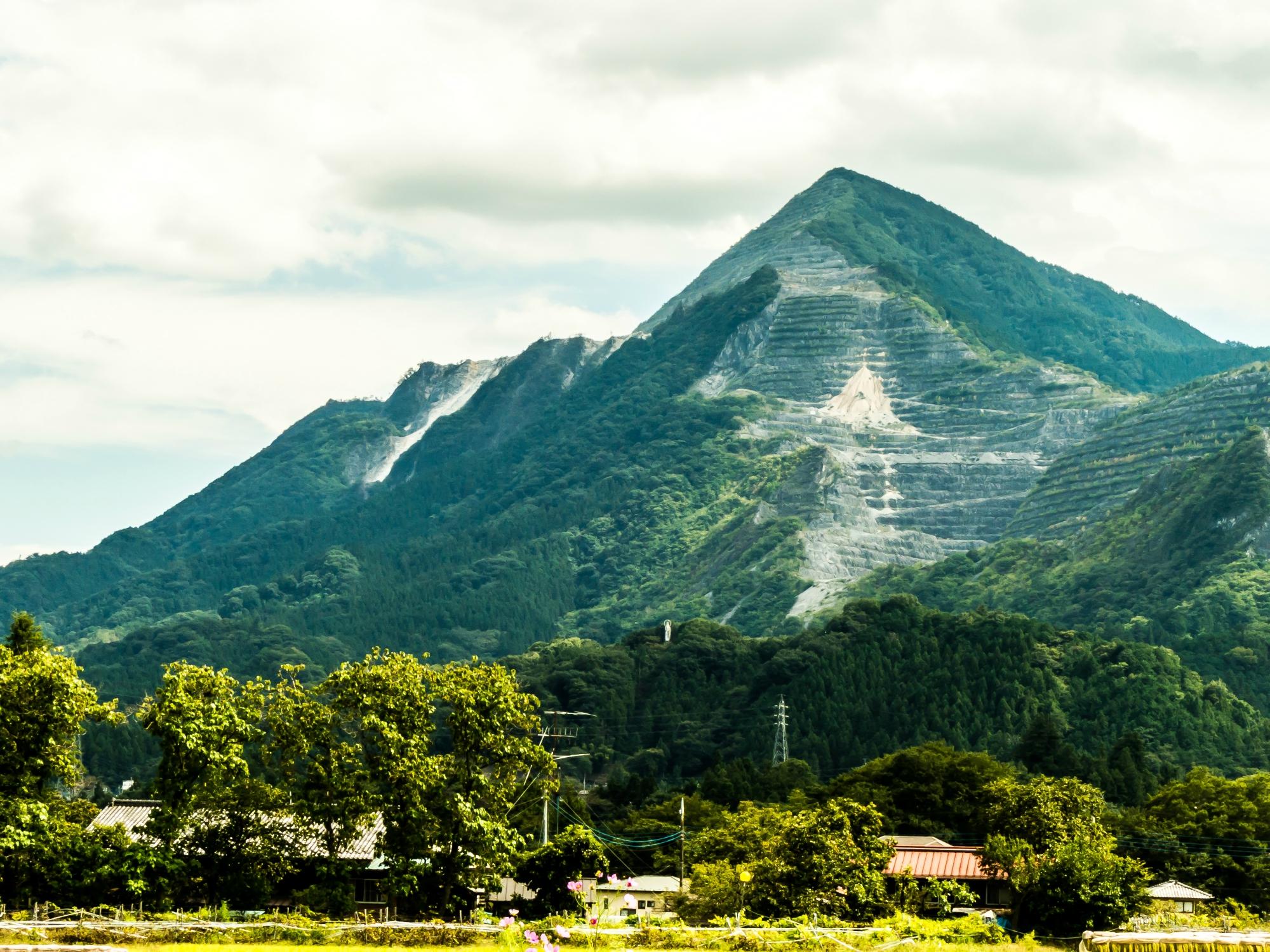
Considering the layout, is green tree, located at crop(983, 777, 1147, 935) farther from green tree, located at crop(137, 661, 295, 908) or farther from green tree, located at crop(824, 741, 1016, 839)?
green tree, located at crop(137, 661, 295, 908)

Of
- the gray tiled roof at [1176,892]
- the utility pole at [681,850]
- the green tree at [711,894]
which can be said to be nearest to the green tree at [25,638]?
the green tree at [711,894]

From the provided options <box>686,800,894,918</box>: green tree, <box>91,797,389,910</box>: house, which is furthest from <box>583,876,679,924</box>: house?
<box>91,797,389,910</box>: house

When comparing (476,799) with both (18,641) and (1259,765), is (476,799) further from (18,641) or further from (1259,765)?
(1259,765)

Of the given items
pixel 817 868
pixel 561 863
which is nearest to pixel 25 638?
pixel 561 863

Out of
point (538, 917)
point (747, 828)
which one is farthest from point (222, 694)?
point (747, 828)

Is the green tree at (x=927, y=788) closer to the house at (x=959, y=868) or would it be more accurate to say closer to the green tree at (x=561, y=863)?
the house at (x=959, y=868)

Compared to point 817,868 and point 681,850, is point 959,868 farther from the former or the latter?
point 817,868
